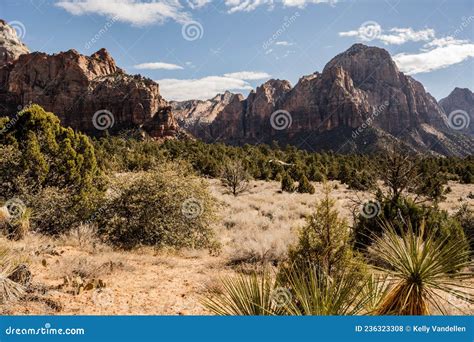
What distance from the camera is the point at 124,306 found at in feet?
20.2

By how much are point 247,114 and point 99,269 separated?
575 feet

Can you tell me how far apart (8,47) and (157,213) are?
154879 millimetres

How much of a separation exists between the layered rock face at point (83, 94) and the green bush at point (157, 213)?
9177 cm

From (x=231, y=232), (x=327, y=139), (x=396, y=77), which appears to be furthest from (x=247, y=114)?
(x=231, y=232)

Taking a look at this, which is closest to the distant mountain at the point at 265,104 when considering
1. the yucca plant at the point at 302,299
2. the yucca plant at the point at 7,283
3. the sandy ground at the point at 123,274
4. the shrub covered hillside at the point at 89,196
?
the shrub covered hillside at the point at 89,196

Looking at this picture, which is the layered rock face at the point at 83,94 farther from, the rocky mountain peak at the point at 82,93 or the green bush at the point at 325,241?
the green bush at the point at 325,241

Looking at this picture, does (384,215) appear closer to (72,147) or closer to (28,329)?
(28,329)

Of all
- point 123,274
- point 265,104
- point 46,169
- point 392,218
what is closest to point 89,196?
point 46,169

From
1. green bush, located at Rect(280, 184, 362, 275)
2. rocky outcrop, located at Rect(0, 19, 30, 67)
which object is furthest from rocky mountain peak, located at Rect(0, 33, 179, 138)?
green bush, located at Rect(280, 184, 362, 275)

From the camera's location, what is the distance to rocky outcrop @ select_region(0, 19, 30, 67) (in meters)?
127

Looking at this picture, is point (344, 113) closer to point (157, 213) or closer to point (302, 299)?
point (157, 213)

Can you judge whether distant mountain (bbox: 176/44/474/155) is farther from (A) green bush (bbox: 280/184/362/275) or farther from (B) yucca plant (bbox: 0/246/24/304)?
(B) yucca plant (bbox: 0/246/24/304)

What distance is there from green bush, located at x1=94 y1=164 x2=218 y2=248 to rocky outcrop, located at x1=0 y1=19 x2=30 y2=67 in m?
145

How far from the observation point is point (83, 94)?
4358 inches
